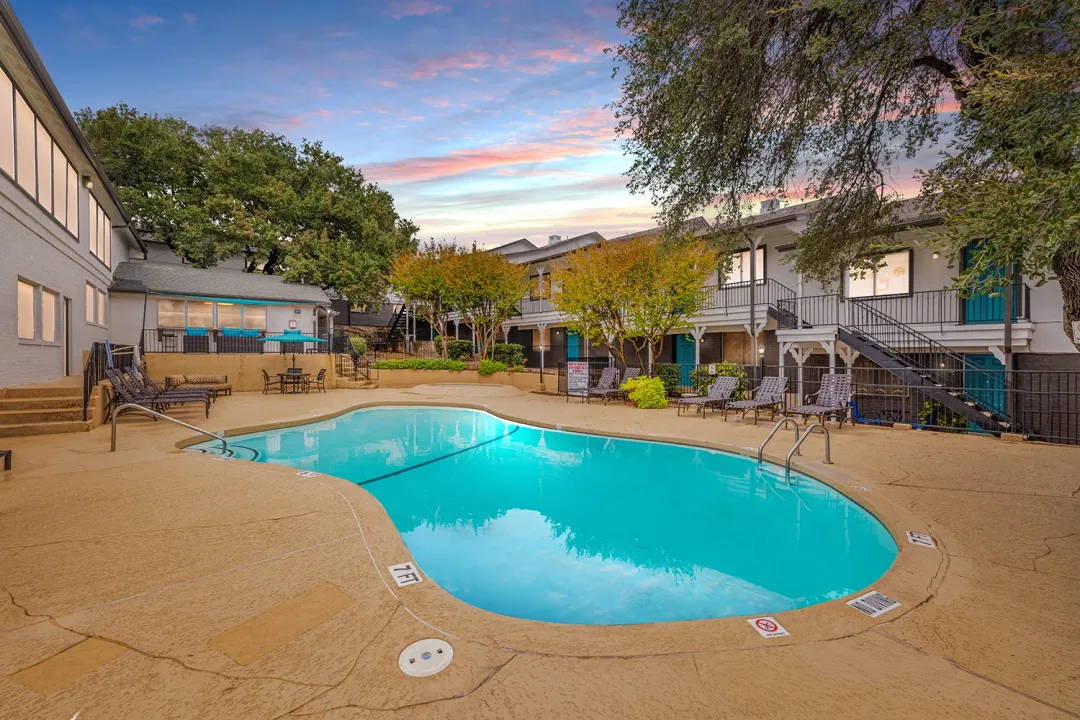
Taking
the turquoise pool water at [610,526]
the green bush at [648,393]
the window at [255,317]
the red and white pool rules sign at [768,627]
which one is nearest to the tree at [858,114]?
the red and white pool rules sign at [768,627]

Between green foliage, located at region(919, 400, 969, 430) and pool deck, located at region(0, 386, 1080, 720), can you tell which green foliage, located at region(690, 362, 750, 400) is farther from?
pool deck, located at region(0, 386, 1080, 720)

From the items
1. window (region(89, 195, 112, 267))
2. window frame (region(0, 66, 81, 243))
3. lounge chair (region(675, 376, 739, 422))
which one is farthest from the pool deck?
window (region(89, 195, 112, 267))

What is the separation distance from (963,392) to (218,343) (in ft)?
94.3

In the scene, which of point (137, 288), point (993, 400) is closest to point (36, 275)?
point (137, 288)

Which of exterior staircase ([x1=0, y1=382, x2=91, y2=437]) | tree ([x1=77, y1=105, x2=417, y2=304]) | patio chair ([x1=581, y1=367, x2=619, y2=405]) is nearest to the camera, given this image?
exterior staircase ([x1=0, y1=382, x2=91, y2=437])

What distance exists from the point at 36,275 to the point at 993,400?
24.5 metres

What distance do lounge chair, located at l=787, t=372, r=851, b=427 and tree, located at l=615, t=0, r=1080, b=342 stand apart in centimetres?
366

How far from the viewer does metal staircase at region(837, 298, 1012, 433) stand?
11.7m

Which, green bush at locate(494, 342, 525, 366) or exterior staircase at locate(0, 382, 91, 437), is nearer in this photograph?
exterior staircase at locate(0, 382, 91, 437)

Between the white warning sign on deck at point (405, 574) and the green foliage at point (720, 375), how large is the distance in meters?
12.7

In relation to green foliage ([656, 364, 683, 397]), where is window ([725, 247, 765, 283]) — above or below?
above

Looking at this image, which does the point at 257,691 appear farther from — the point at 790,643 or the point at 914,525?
the point at 914,525

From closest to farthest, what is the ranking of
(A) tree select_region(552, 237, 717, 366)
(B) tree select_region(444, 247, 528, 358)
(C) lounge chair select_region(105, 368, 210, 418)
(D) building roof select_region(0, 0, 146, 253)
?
(D) building roof select_region(0, 0, 146, 253) < (C) lounge chair select_region(105, 368, 210, 418) < (A) tree select_region(552, 237, 717, 366) < (B) tree select_region(444, 247, 528, 358)

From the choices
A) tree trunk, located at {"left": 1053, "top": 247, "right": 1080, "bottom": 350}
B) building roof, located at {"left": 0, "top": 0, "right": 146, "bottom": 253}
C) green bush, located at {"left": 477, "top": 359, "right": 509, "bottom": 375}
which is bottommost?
green bush, located at {"left": 477, "top": 359, "right": 509, "bottom": 375}
